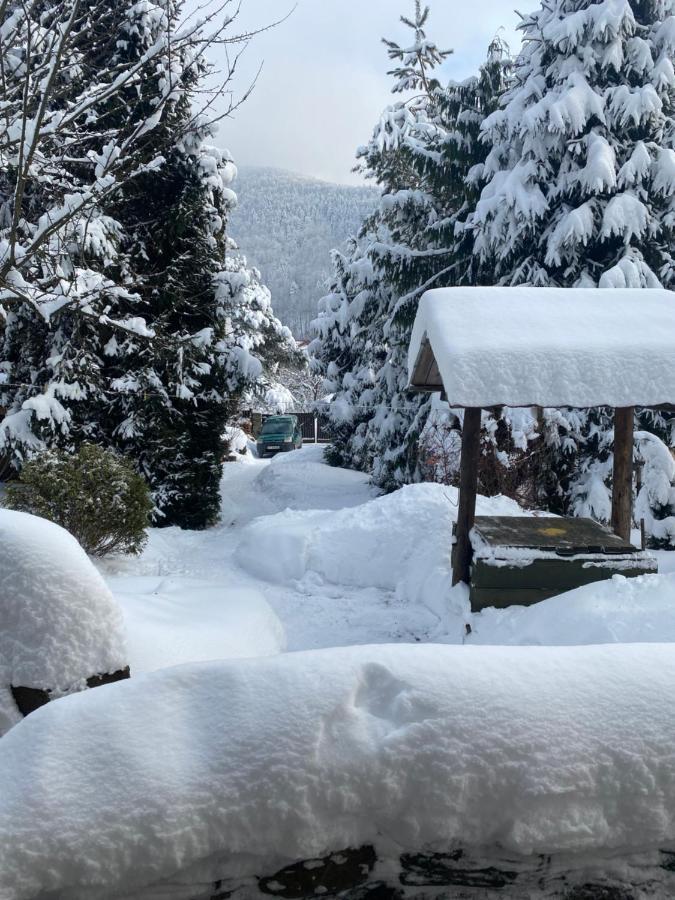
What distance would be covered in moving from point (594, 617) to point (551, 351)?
239 cm

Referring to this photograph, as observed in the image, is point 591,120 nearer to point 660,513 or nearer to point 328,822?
point 660,513

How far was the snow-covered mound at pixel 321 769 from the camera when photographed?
56.6 inches

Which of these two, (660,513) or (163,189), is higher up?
(163,189)

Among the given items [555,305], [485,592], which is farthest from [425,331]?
[485,592]

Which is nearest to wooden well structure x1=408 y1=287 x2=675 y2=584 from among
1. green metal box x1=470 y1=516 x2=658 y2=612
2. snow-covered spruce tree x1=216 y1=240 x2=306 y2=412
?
green metal box x1=470 y1=516 x2=658 y2=612

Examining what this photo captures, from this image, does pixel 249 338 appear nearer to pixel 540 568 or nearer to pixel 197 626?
pixel 540 568

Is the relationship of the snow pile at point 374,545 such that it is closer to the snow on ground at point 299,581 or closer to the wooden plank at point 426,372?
the snow on ground at point 299,581

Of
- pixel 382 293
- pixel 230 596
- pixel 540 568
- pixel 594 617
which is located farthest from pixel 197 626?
pixel 382 293

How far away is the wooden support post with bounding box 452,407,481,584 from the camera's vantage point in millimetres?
6902

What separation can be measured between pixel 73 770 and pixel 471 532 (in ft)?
18.8

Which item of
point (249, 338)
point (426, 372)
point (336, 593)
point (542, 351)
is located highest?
point (249, 338)

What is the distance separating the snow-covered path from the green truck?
37.3ft

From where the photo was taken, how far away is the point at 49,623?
275 centimetres

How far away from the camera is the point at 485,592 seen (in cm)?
616
